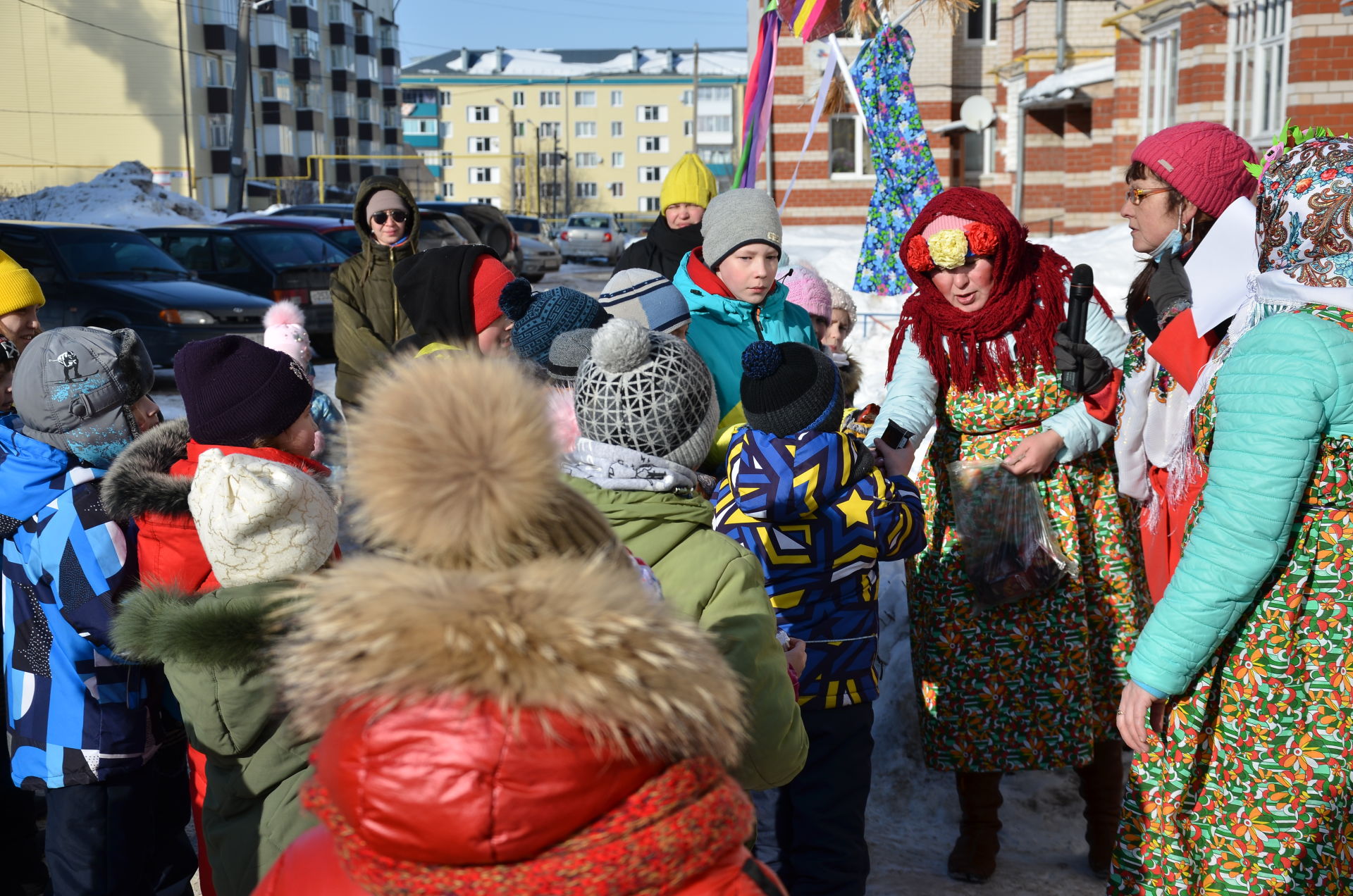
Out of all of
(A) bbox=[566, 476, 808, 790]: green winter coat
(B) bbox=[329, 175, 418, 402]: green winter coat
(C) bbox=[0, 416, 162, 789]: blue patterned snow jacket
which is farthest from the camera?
(B) bbox=[329, 175, 418, 402]: green winter coat

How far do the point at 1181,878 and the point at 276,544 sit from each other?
1.94 m

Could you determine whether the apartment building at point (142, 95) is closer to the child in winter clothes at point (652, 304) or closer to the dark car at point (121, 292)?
the dark car at point (121, 292)

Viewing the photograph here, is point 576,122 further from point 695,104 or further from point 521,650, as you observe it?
point 521,650

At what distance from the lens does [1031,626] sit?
336 centimetres

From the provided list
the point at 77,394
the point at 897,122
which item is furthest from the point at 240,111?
the point at 77,394

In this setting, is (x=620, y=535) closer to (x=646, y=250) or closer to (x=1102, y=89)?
(x=646, y=250)

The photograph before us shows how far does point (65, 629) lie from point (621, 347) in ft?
5.25

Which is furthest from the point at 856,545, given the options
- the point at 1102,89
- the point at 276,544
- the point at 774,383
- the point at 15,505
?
the point at 1102,89

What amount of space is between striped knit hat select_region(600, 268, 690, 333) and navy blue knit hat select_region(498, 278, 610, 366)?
0.06 metres

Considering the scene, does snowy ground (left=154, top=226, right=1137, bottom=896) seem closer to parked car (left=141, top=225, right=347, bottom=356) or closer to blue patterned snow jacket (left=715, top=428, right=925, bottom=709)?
blue patterned snow jacket (left=715, top=428, right=925, bottom=709)

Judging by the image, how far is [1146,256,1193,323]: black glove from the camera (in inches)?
124

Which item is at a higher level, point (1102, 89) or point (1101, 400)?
point (1102, 89)

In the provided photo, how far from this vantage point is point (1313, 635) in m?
2.16

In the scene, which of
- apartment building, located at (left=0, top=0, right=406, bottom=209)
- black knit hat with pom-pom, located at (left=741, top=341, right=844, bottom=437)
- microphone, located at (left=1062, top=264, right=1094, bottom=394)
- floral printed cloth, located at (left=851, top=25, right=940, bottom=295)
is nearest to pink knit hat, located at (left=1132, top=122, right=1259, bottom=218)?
microphone, located at (left=1062, top=264, right=1094, bottom=394)
